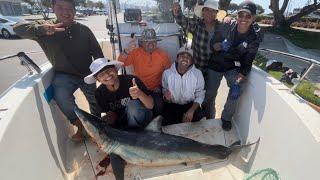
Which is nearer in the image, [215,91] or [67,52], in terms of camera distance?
[67,52]

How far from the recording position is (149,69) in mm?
3873

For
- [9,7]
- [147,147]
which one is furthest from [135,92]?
[9,7]

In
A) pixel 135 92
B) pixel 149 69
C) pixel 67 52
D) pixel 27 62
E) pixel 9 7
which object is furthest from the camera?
pixel 9 7

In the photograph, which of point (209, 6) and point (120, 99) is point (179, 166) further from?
point (209, 6)

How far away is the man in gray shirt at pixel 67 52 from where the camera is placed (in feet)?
10.7

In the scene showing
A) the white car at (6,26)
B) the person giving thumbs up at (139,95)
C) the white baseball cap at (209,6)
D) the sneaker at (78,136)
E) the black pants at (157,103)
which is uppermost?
the white baseball cap at (209,6)

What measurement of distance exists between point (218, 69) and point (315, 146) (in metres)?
1.79

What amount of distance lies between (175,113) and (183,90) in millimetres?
339

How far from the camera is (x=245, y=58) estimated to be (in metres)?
3.26

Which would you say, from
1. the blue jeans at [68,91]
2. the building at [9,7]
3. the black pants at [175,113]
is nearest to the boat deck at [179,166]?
the black pants at [175,113]

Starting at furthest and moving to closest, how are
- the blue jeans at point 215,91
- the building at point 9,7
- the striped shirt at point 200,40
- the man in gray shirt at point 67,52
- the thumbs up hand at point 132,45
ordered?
1. the building at point 9,7
2. the thumbs up hand at point 132,45
3. the striped shirt at point 200,40
4. the blue jeans at point 215,91
5. the man in gray shirt at point 67,52

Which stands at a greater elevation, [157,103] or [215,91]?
[215,91]

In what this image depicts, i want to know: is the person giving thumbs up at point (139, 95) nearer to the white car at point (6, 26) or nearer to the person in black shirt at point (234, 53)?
the person in black shirt at point (234, 53)

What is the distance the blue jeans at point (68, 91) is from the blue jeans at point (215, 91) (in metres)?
1.45
